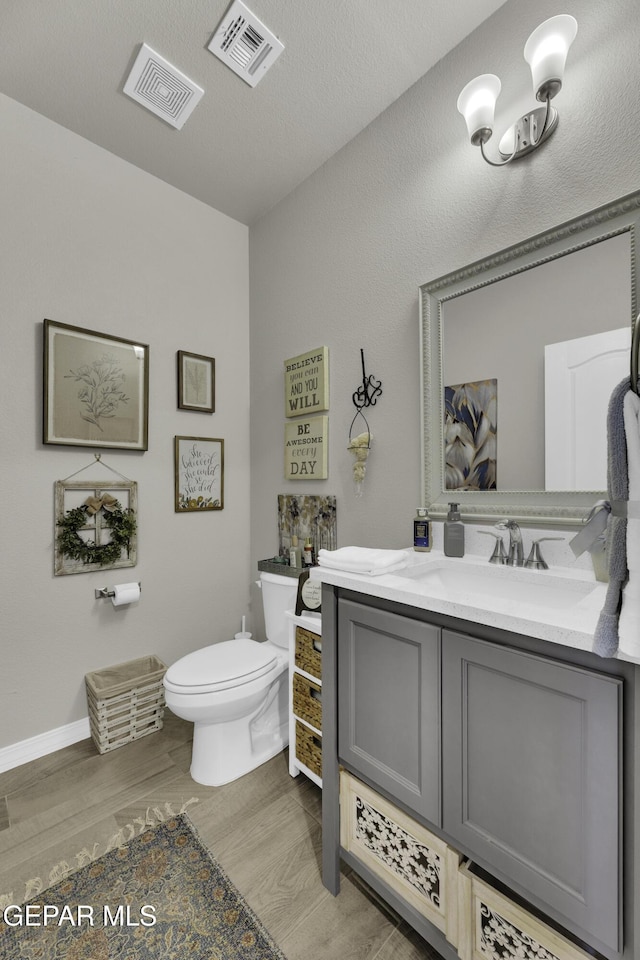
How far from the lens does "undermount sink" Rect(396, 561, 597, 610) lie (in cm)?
112

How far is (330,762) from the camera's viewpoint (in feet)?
4.18

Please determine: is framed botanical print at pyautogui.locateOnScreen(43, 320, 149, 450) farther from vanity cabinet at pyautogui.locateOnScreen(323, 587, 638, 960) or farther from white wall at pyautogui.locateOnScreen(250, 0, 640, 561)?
vanity cabinet at pyautogui.locateOnScreen(323, 587, 638, 960)

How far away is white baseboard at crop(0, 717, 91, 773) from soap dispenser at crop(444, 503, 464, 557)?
1.95 metres

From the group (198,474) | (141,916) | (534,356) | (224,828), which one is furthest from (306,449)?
(141,916)

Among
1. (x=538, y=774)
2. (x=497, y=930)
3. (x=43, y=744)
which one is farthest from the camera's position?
(x=43, y=744)

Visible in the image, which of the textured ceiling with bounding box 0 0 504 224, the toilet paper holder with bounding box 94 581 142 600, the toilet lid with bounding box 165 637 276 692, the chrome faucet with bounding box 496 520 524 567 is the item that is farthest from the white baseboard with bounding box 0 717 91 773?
the textured ceiling with bounding box 0 0 504 224

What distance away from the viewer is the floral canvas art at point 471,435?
1480 millimetres

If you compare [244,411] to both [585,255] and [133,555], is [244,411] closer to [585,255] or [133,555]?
[133,555]

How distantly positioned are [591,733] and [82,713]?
2.22m

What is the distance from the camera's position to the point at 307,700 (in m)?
1.64

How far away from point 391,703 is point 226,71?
2.40 m

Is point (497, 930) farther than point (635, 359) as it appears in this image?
Yes

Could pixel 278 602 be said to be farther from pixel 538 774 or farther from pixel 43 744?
pixel 538 774

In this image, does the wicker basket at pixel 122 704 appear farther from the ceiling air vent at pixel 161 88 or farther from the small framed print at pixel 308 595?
the ceiling air vent at pixel 161 88
